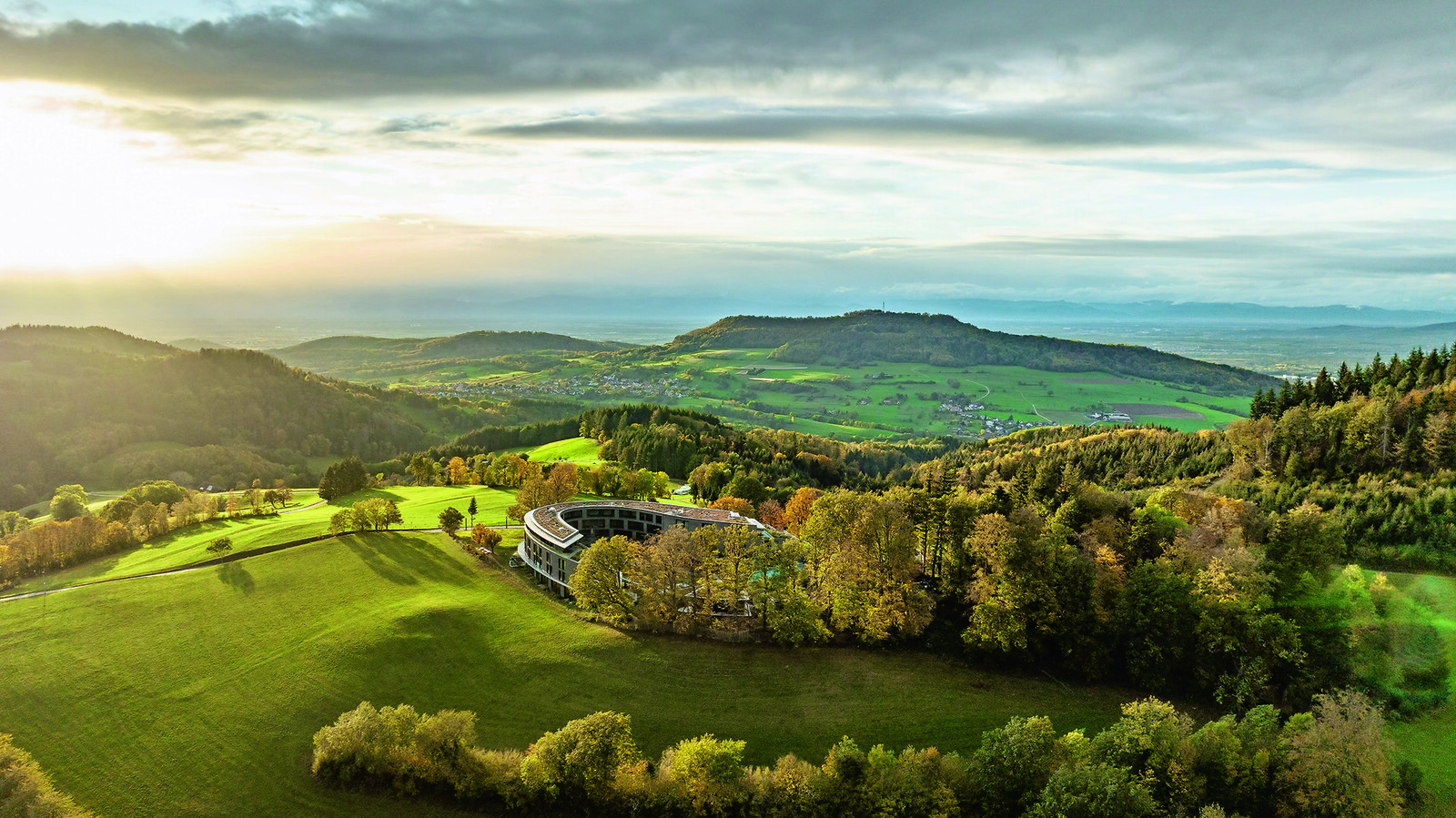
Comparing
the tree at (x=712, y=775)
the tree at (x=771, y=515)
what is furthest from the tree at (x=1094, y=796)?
the tree at (x=771, y=515)

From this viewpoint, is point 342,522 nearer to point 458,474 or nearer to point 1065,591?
point 458,474

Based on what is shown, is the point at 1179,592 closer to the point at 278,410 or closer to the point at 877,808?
the point at 877,808

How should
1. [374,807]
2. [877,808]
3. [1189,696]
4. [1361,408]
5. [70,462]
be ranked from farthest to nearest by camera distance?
[70,462]
[1361,408]
[1189,696]
[374,807]
[877,808]

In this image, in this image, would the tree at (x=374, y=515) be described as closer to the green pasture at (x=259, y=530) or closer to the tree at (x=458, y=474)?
the green pasture at (x=259, y=530)

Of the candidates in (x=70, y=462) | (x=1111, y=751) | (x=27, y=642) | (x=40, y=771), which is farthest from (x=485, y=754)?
(x=70, y=462)

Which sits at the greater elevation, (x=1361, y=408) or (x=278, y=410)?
(x=1361, y=408)

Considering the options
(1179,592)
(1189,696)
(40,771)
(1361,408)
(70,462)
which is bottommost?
(70,462)
